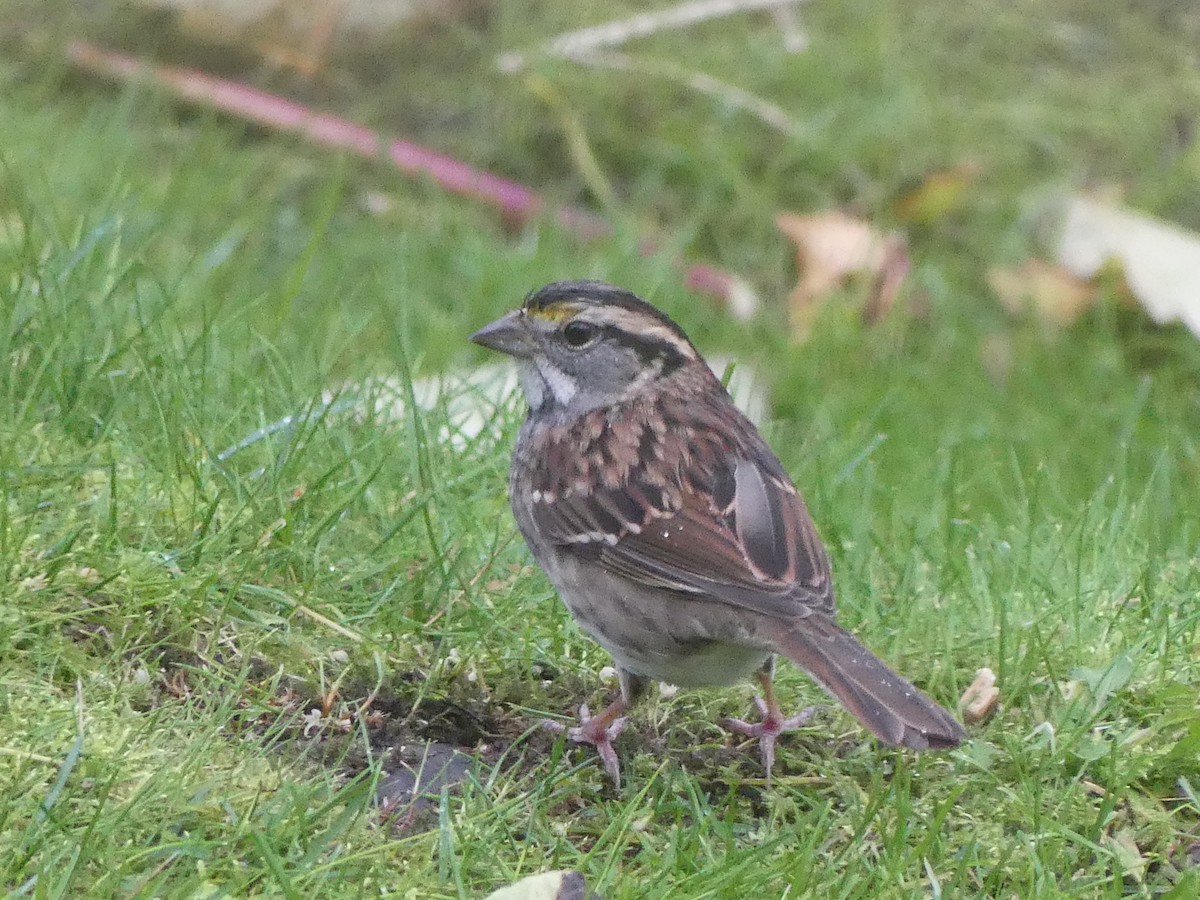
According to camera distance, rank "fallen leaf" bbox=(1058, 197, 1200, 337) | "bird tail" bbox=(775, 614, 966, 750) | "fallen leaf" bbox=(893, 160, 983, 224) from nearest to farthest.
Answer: "bird tail" bbox=(775, 614, 966, 750) → "fallen leaf" bbox=(1058, 197, 1200, 337) → "fallen leaf" bbox=(893, 160, 983, 224)

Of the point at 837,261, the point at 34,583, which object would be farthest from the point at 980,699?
the point at 837,261

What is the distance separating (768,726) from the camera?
390 cm

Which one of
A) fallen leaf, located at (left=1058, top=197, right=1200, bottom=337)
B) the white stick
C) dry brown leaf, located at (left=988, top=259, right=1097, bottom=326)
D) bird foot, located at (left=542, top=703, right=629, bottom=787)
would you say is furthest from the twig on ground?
bird foot, located at (left=542, top=703, right=629, bottom=787)

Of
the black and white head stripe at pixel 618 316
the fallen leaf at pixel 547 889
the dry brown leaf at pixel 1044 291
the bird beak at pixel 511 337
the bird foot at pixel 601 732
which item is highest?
the black and white head stripe at pixel 618 316

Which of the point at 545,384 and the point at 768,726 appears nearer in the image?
the point at 768,726

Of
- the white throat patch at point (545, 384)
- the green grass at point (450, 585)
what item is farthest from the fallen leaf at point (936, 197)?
the white throat patch at point (545, 384)

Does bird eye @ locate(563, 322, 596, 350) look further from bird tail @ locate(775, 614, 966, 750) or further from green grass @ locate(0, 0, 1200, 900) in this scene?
bird tail @ locate(775, 614, 966, 750)

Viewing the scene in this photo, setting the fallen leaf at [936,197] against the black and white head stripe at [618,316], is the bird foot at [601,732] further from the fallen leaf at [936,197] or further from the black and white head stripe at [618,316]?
the fallen leaf at [936,197]

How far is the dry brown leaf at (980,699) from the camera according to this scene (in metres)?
3.97

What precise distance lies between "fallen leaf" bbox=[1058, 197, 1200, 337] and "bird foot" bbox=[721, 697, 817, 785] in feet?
10.4

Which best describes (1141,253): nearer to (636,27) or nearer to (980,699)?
(636,27)

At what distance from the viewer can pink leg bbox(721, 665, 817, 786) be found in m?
3.86

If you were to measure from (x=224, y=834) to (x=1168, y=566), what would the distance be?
2541 mm

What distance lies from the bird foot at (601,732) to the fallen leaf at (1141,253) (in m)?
3.48
